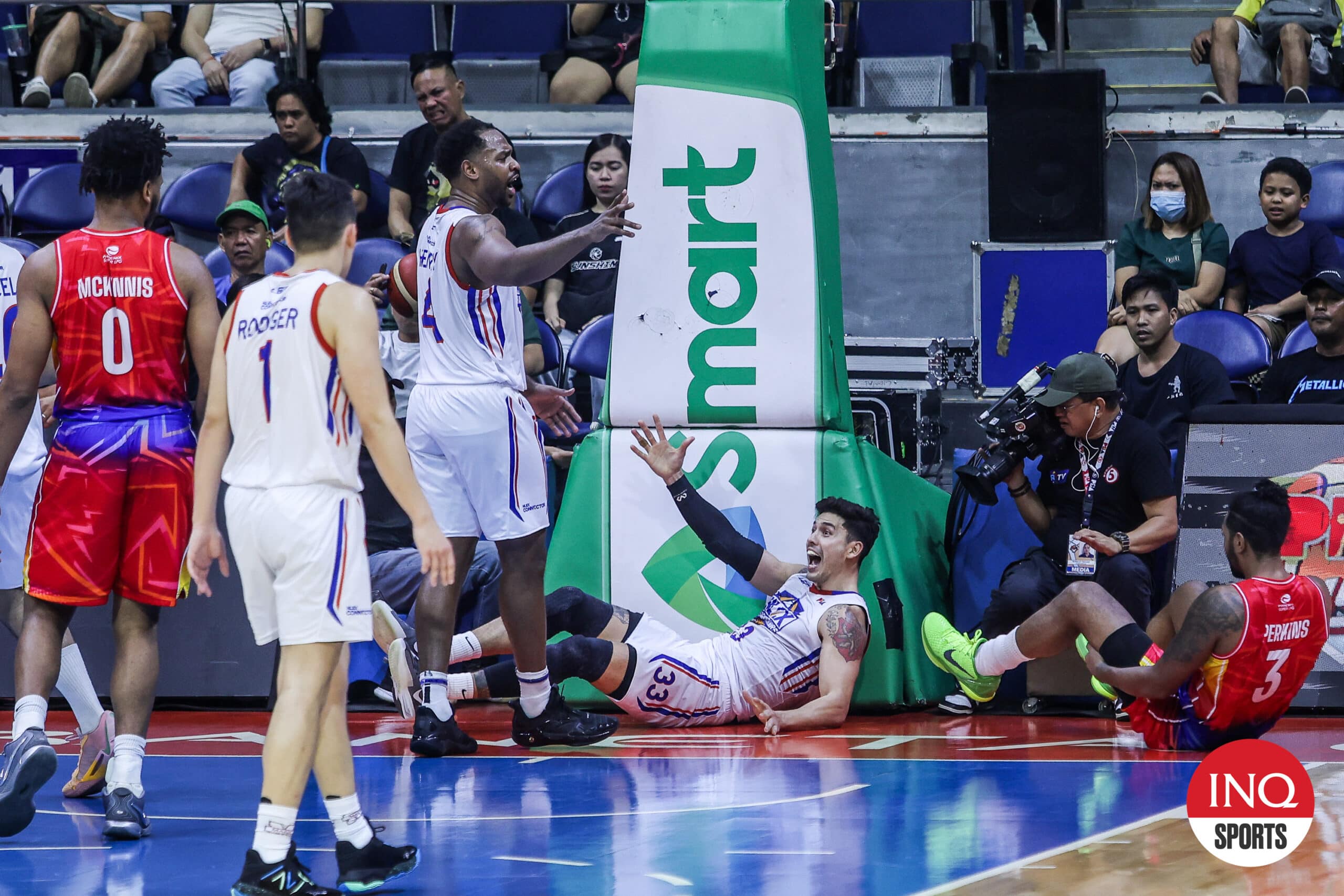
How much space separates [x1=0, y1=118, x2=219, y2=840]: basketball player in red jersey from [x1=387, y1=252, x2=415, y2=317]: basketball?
1.75 meters

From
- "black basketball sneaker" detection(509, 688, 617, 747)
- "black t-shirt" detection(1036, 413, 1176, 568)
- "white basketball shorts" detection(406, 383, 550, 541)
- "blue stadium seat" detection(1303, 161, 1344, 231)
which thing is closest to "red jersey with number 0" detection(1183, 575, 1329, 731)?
"black t-shirt" detection(1036, 413, 1176, 568)

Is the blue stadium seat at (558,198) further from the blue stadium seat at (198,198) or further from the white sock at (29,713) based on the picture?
the white sock at (29,713)

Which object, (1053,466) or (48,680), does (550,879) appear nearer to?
(48,680)

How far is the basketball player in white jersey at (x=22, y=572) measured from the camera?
5496 millimetres

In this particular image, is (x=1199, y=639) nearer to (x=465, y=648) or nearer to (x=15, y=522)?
(x=465, y=648)

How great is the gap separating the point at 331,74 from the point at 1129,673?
784cm

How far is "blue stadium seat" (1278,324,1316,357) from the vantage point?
8.47 metres

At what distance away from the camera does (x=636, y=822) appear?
196 inches

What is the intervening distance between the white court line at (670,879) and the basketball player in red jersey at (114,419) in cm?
162

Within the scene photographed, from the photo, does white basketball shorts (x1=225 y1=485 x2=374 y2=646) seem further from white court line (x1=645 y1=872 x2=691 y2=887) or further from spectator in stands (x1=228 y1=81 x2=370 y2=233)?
spectator in stands (x1=228 y1=81 x2=370 y2=233)

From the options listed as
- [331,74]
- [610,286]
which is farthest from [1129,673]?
[331,74]

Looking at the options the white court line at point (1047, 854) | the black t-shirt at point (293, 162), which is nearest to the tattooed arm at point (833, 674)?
the white court line at point (1047, 854)

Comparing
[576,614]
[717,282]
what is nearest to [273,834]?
[576,614]

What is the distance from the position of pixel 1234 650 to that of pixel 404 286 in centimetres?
349
